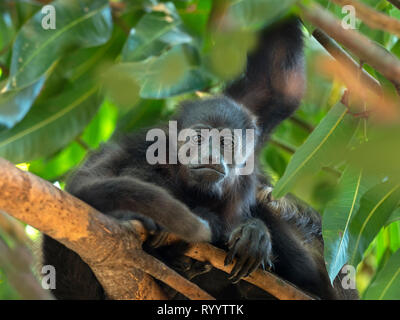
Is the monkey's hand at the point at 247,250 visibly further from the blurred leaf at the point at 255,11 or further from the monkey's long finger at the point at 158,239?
the blurred leaf at the point at 255,11

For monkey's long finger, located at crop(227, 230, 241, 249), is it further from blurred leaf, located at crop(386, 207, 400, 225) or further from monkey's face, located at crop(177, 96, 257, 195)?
blurred leaf, located at crop(386, 207, 400, 225)

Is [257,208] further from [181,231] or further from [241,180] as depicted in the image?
[181,231]

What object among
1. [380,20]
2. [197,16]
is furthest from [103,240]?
[197,16]

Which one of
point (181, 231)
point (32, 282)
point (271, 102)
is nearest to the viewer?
point (32, 282)

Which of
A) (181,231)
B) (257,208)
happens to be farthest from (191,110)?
(181,231)

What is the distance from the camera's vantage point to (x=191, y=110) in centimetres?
336

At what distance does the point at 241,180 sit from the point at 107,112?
1.52 m

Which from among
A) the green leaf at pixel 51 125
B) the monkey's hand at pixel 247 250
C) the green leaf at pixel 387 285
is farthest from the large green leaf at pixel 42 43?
the green leaf at pixel 387 285

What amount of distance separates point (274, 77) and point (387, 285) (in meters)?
1.43

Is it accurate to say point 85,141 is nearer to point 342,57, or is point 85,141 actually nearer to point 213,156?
point 213,156

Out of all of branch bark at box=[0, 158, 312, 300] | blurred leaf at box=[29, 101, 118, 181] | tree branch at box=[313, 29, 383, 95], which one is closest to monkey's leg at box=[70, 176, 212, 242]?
branch bark at box=[0, 158, 312, 300]

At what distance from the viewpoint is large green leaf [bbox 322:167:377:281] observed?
2.43 meters

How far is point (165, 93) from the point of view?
10.2ft
